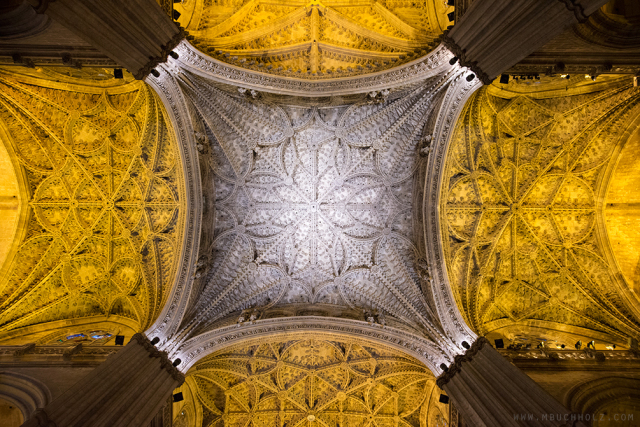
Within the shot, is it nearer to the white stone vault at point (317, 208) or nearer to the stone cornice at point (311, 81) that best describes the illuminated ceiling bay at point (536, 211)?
the white stone vault at point (317, 208)

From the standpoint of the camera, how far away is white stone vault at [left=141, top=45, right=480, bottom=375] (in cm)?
1045

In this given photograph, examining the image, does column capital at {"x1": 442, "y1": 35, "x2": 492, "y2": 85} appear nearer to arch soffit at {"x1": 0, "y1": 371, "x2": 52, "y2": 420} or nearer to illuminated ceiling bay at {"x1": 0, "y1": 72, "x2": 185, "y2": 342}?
illuminated ceiling bay at {"x1": 0, "y1": 72, "x2": 185, "y2": 342}

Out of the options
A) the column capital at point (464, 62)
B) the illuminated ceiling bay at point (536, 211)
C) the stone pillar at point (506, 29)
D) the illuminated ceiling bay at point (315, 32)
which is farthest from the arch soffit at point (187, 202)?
the illuminated ceiling bay at point (536, 211)

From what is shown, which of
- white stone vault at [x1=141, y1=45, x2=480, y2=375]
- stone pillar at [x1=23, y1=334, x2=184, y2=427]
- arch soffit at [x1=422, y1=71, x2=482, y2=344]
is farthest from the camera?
white stone vault at [x1=141, y1=45, x2=480, y2=375]

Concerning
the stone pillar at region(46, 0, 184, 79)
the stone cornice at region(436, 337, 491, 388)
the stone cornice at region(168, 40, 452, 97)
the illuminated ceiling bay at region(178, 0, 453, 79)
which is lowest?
the stone cornice at region(436, 337, 491, 388)

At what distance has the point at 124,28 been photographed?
19.7ft

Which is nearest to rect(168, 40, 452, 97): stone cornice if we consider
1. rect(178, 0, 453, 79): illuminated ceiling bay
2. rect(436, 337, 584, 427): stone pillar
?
rect(178, 0, 453, 79): illuminated ceiling bay

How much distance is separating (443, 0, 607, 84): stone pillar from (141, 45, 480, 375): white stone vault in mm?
3001

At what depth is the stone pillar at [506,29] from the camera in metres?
5.10

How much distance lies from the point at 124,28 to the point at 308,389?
41.9 feet

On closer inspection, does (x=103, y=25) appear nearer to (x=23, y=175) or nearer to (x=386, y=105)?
(x=23, y=175)

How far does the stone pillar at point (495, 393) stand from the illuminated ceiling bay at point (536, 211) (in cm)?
187

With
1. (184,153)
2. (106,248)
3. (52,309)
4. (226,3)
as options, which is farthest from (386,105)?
(52,309)

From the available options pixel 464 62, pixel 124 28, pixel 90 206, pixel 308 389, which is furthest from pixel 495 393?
pixel 90 206
